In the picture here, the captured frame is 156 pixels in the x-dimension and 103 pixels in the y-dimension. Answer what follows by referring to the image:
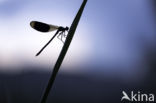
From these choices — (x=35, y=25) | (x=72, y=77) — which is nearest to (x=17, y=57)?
(x=72, y=77)

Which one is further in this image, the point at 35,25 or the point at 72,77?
the point at 72,77

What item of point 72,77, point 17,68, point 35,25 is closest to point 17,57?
point 17,68

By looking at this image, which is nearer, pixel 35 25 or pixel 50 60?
pixel 35 25

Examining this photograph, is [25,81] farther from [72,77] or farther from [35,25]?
[35,25]

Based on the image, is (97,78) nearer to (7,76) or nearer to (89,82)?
(89,82)

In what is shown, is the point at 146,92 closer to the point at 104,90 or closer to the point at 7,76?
the point at 104,90

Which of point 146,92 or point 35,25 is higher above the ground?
point 35,25

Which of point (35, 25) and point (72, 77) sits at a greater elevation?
point (35, 25)
